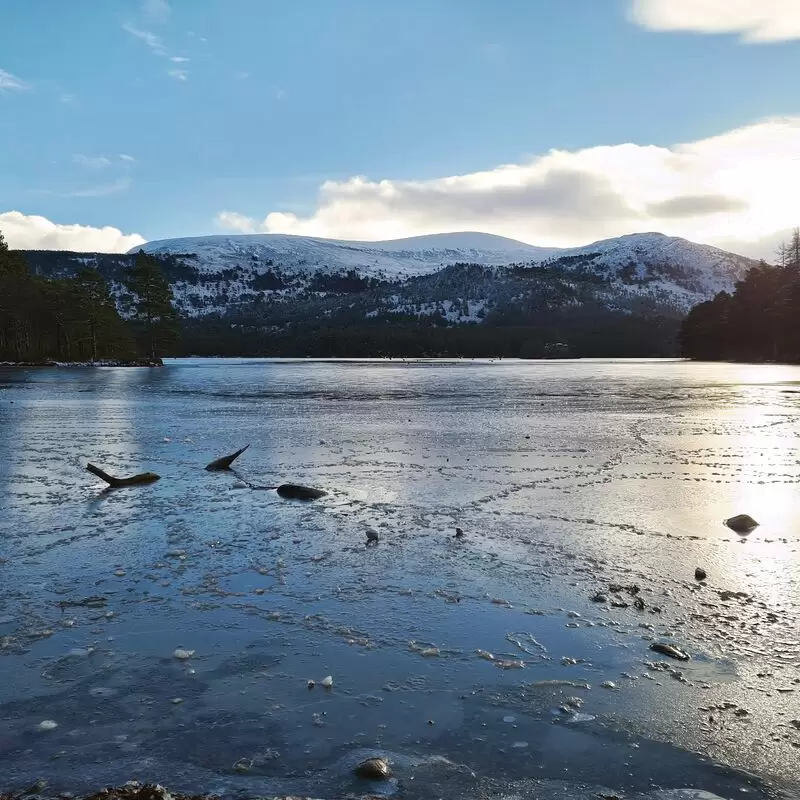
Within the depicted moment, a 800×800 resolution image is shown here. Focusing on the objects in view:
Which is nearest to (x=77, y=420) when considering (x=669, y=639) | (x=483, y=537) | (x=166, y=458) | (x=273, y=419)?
(x=273, y=419)

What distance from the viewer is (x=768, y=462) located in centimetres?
2044

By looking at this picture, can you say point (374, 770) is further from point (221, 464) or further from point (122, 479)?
point (221, 464)

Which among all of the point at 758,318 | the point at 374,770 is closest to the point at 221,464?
the point at 374,770

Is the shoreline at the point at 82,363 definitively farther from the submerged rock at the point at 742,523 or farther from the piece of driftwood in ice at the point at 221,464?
the submerged rock at the point at 742,523

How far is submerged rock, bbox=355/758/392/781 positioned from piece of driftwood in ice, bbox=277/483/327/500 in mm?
10558

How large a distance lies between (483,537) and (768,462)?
41.3ft

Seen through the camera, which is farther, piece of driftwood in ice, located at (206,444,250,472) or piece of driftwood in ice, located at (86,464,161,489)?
piece of driftwood in ice, located at (206,444,250,472)

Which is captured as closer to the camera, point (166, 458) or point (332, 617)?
point (332, 617)

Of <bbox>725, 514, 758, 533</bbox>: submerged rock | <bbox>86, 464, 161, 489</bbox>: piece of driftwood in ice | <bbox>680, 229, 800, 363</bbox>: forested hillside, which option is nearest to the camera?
<bbox>725, 514, 758, 533</bbox>: submerged rock

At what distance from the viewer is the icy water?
548 centimetres

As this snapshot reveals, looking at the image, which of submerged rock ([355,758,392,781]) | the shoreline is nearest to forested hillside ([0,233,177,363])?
the shoreline

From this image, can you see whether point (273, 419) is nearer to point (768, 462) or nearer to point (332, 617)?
point (768, 462)

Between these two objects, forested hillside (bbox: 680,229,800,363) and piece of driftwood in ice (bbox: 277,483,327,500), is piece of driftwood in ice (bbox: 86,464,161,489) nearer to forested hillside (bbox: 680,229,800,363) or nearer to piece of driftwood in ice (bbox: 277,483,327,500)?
piece of driftwood in ice (bbox: 277,483,327,500)

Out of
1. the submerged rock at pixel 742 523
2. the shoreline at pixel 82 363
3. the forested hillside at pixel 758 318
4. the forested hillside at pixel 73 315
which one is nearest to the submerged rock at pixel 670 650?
the submerged rock at pixel 742 523
